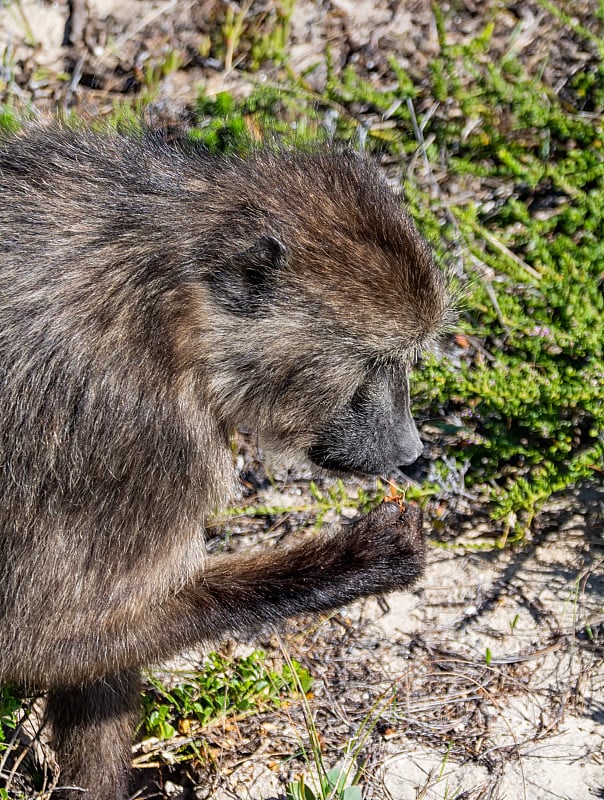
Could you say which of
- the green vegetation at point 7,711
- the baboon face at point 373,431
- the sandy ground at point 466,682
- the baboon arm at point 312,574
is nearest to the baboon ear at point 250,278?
the baboon face at point 373,431

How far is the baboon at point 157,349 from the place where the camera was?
123 inches

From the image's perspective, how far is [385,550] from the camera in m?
3.79

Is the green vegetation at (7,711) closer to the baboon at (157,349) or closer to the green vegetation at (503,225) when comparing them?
the baboon at (157,349)

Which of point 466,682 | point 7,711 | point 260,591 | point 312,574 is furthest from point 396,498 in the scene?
point 7,711

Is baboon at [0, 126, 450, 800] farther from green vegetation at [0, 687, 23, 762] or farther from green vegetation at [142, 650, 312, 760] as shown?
green vegetation at [142, 650, 312, 760]

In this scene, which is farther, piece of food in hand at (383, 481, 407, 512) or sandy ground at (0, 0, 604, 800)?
sandy ground at (0, 0, 604, 800)

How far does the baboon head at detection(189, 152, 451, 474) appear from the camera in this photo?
3.16m

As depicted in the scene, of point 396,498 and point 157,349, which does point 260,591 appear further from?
point 157,349

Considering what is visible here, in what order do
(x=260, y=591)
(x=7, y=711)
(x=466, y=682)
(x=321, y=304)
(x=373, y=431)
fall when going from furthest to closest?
(x=466, y=682) → (x=7, y=711) → (x=260, y=591) → (x=373, y=431) → (x=321, y=304)

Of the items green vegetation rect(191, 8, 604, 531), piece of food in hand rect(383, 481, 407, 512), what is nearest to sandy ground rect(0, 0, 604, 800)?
green vegetation rect(191, 8, 604, 531)

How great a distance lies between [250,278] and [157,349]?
1.23 ft

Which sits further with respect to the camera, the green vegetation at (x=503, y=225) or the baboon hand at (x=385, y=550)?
the green vegetation at (x=503, y=225)

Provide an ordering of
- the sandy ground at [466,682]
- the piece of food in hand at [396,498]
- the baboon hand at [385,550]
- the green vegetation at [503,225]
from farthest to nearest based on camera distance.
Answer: the green vegetation at [503,225] < the sandy ground at [466,682] < the piece of food in hand at [396,498] < the baboon hand at [385,550]

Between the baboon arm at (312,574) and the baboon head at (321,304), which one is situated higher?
the baboon head at (321,304)
